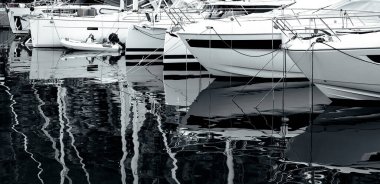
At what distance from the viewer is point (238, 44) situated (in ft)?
65.2

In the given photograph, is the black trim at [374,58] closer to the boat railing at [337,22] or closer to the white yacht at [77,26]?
the boat railing at [337,22]

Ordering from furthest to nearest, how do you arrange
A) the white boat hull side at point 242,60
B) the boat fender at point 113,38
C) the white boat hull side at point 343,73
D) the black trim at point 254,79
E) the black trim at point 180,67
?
the boat fender at point 113,38 → the black trim at point 180,67 → the black trim at point 254,79 → the white boat hull side at point 242,60 → the white boat hull side at point 343,73

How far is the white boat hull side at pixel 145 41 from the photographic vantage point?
95.5 ft

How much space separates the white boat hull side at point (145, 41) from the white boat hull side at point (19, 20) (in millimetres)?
20457

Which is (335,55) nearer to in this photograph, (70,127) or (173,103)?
(173,103)

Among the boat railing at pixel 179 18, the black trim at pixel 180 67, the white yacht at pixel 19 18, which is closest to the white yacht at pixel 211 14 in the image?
the black trim at pixel 180 67

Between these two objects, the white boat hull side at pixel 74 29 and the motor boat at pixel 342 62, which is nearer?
the motor boat at pixel 342 62

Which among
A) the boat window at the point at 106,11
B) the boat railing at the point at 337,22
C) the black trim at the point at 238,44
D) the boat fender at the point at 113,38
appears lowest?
the black trim at the point at 238,44

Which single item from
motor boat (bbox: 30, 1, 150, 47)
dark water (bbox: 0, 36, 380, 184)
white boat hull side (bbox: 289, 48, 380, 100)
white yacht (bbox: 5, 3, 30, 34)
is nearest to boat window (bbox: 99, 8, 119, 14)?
motor boat (bbox: 30, 1, 150, 47)

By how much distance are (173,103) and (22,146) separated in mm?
5785

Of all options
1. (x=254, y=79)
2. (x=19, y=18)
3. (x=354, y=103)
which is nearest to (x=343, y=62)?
(x=354, y=103)

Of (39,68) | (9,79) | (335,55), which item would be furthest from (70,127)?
(39,68)

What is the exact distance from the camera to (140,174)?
9500 millimetres

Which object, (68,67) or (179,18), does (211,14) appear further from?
(68,67)
